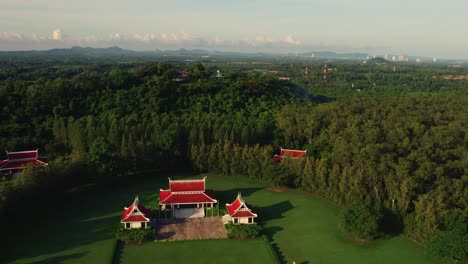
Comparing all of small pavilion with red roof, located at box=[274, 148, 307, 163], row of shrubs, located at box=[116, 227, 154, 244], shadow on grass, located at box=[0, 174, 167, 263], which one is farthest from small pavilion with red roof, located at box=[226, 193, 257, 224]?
small pavilion with red roof, located at box=[274, 148, 307, 163]

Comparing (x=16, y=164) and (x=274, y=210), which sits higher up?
(x=16, y=164)

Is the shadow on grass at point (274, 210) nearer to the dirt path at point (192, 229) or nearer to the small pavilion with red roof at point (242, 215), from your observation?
the small pavilion with red roof at point (242, 215)

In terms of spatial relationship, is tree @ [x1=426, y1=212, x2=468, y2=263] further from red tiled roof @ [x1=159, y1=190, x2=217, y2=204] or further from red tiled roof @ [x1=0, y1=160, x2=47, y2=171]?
red tiled roof @ [x1=0, y1=160, x2=47, y2=171]

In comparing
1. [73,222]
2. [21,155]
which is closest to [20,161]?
[21,155]

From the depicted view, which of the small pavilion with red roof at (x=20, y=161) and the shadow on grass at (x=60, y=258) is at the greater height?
the small pavilion with red roof at (x=20, y=161)

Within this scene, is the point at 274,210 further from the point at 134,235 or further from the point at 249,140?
the point at 249,140

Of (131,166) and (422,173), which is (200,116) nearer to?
(131,166)

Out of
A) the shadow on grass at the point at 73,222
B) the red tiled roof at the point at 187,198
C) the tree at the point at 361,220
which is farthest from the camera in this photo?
the red tiled roof at the point at 187,198

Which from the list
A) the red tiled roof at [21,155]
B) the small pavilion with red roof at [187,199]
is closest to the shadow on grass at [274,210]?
the small pavilion with red roof at [187,199]
